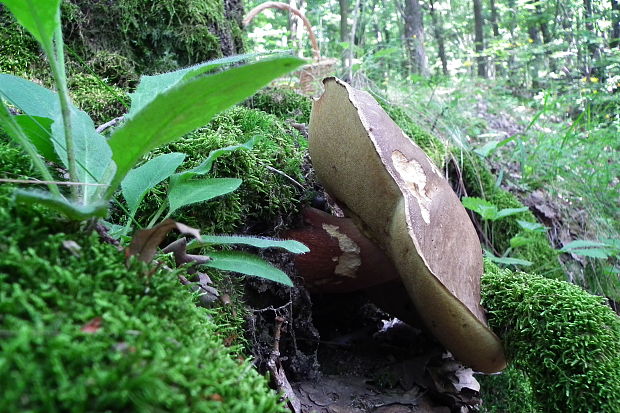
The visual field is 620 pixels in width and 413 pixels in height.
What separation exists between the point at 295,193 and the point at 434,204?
23.1 inches

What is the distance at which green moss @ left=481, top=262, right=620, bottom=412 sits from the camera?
1257 millimetres

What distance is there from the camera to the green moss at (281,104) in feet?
8.95

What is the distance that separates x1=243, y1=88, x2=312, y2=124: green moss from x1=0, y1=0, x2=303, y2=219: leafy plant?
1.53 meters

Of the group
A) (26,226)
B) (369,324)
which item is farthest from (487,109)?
(26,226)

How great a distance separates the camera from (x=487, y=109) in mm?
7000

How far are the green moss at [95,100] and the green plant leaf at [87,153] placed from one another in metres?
0.83

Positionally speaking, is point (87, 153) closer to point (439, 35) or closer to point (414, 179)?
point (414, 179)

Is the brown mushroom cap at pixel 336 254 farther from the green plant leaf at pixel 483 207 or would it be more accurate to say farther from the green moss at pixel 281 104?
the green moss at pixel 281 104

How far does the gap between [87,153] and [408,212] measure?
836 millimetres

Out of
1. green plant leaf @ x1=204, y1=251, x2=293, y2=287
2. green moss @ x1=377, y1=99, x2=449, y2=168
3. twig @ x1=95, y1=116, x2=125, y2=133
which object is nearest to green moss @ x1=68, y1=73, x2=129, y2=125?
twig @ x1=95, y1=116, x2=125, y2=133

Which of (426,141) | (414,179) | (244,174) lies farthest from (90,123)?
(426,141)

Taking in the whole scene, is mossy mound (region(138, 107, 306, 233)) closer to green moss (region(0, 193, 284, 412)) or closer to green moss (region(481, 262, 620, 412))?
green moss (region(0, 193, 284, 412))

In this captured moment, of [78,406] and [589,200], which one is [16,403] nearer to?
[78,406]

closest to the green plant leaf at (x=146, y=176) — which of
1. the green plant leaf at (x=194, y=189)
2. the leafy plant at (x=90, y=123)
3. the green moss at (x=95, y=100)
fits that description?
the green plant leaf at (x=194, y=189)
